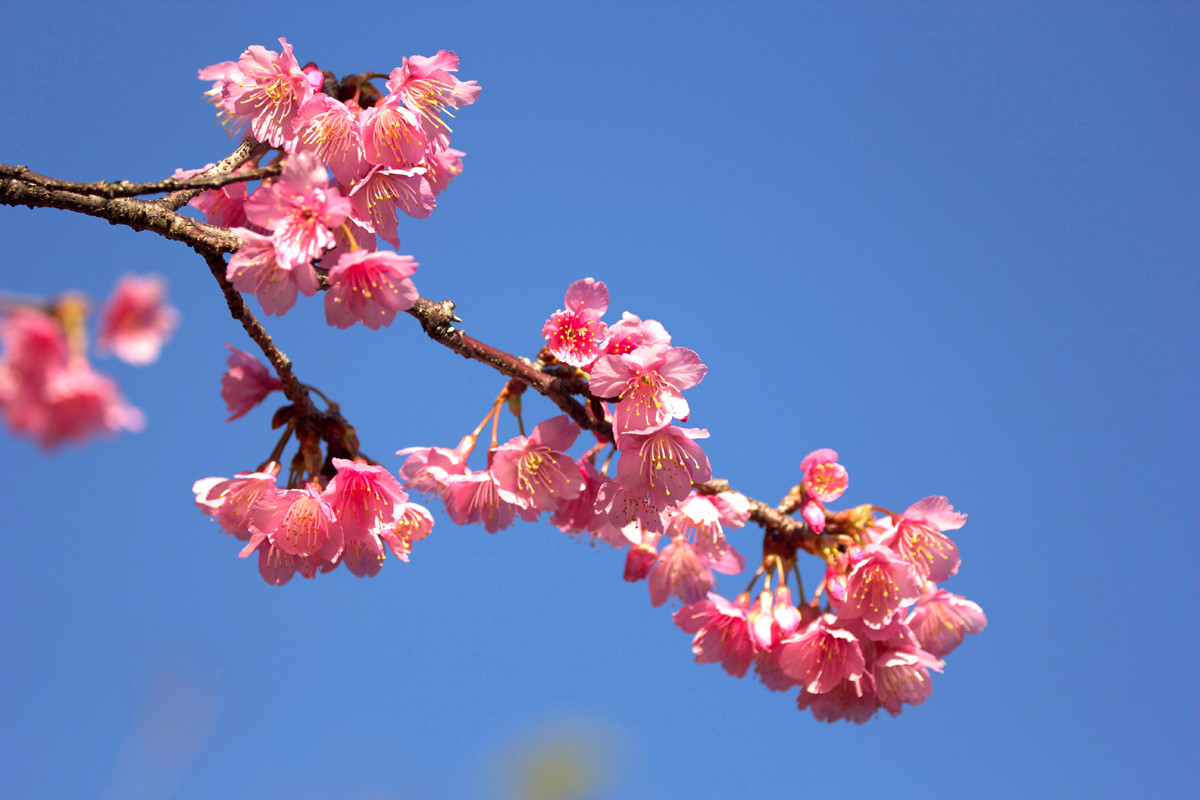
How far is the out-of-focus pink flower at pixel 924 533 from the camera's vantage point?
9.60 feet

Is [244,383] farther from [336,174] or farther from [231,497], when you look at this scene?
[336,174]

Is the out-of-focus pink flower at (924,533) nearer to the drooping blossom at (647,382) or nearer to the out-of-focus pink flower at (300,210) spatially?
the drooping blossom at (647,382)

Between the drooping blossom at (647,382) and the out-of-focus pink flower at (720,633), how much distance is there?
1094 mm

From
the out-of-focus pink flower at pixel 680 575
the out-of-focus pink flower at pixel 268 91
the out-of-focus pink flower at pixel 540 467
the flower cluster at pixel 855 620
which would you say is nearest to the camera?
the out-of-focus pink flower at pixel 268 91

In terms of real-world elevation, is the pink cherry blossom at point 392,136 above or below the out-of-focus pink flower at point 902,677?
above

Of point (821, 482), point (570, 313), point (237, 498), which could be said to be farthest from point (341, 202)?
point (821, 482)

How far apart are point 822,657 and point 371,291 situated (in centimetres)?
207

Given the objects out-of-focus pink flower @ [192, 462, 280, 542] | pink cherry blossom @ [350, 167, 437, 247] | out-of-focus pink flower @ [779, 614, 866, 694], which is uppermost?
pink cherry blossom @ [350, 167, 437, 247]

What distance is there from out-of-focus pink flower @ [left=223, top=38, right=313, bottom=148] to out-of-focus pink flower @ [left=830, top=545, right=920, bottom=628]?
92.9 inches

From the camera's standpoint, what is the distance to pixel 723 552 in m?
3.29

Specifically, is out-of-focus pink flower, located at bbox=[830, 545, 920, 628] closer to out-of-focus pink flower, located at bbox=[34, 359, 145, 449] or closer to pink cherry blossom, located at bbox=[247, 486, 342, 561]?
pink cherry blossom, located at bbox=[247, 486, 342, 561]

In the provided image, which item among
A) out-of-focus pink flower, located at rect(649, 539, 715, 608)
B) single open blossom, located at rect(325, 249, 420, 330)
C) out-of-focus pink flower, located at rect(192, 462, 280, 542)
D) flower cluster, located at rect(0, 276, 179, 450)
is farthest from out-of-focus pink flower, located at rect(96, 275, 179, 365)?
out-of-focus pink flower, located at rect(649, 539, 715, 608)

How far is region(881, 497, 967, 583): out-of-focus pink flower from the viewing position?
2927 mm

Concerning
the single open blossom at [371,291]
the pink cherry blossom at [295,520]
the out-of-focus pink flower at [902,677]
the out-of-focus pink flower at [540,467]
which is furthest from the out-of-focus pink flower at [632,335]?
the out-of-focus pink flower at [902,677]
